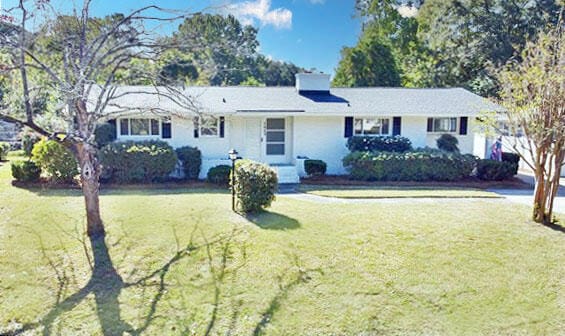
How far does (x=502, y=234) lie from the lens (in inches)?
302

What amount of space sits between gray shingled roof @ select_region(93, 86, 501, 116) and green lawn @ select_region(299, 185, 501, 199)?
11.6 ft

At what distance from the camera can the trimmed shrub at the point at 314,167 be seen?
47.5 ft

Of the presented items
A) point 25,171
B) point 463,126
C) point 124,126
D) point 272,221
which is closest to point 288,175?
point 272,221

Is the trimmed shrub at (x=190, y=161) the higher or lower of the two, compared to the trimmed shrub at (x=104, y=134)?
lower

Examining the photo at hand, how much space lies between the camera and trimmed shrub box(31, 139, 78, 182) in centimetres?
1190

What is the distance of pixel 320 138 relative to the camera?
51.9 ft

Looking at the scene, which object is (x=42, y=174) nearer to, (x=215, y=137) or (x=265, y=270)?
(x=215, y=137)

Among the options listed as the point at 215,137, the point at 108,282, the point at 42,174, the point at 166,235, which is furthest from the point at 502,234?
the point at 42,174

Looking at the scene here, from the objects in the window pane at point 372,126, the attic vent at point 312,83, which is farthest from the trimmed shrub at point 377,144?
the attic vent at point 312,83

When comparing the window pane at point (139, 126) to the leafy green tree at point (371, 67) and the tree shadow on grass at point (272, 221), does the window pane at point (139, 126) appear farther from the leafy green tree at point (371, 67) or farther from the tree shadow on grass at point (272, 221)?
the leafy green tree at point (371, 67)

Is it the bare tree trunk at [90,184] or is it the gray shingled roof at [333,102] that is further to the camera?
the gray shingled roof at [333,102]

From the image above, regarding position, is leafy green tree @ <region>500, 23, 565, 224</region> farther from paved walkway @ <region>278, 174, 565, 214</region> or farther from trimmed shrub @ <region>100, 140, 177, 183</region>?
trimmed shrub @ <region>100, 140, 177, 183</region>

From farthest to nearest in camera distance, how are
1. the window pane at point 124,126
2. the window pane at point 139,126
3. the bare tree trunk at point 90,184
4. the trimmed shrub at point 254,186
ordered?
the window pane at point 139,126
the window pane at point 124,126
the trimmed shrub at point 254,186
the bare tree trunk at point 90,184

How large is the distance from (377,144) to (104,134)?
33.9ft
